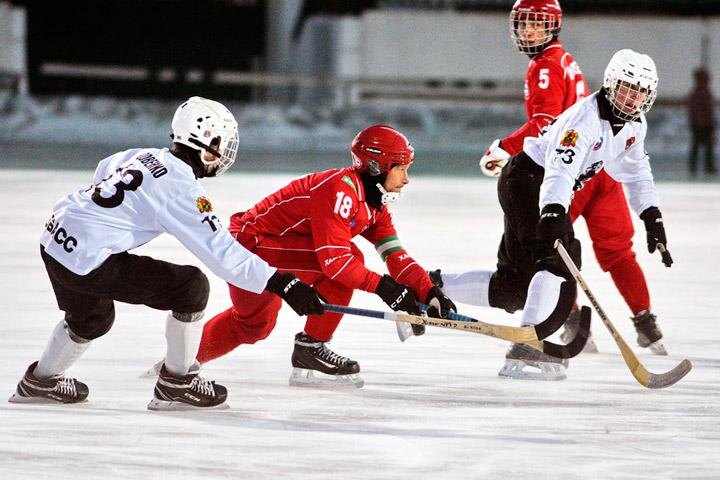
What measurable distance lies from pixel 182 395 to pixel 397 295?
83 cm

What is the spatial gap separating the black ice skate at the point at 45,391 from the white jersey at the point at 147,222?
1.39ft

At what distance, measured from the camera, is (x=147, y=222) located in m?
4.42

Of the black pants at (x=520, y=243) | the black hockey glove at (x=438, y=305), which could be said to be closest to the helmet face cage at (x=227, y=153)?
the black hockey glove at (x=438, y=305)

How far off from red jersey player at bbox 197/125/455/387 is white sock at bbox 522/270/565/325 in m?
0.39

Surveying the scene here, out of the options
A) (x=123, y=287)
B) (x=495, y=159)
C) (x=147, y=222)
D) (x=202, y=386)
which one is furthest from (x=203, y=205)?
(x=495, y=159)

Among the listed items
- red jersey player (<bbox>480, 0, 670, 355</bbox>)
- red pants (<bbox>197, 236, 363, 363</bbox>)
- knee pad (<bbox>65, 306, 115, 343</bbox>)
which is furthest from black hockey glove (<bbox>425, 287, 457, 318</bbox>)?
knee pad (<bbox>65, 306, 115, 343</bbox>)

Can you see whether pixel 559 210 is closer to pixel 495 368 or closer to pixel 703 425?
pixel 495 368

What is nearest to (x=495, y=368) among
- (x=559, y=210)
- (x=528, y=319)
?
(x=528, y=319)

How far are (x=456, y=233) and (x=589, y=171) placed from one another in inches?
166

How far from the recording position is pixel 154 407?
4512 millimetres

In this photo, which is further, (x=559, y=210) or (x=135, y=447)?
(x=559, y=210)

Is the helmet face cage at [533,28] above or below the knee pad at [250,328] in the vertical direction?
above

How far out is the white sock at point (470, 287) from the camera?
580 centimetres

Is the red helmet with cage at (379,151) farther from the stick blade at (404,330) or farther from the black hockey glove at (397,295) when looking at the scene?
the stick blade at (404,330)
